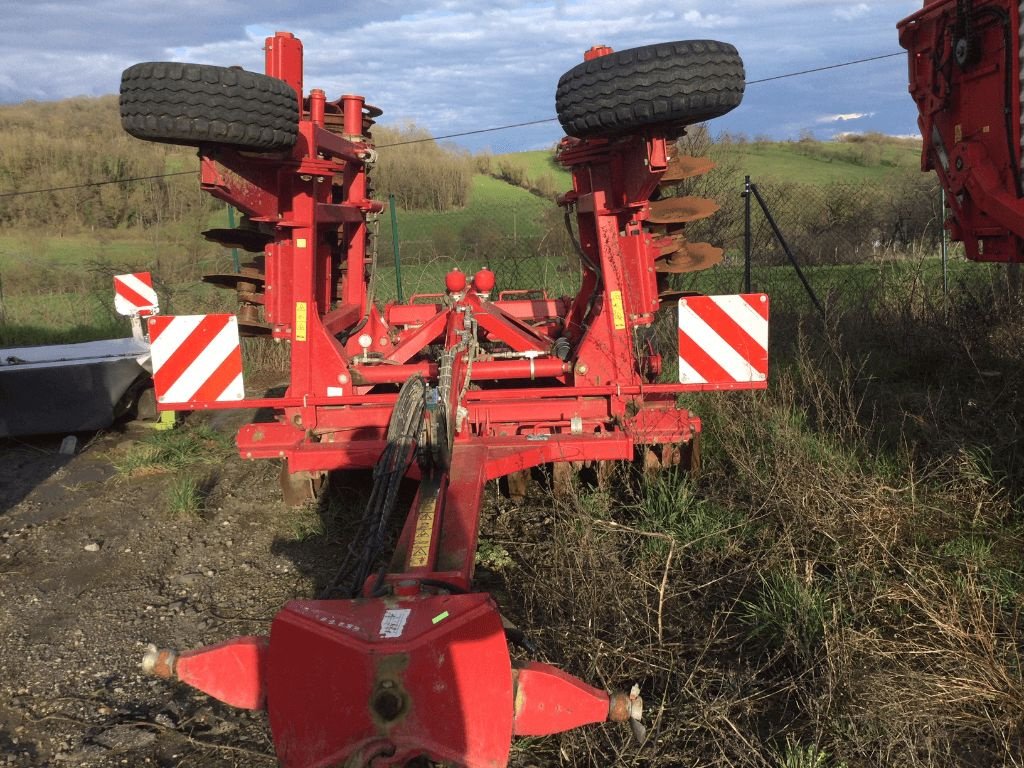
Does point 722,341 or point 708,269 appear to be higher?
point 708,269

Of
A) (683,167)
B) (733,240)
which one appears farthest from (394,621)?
(733,240)

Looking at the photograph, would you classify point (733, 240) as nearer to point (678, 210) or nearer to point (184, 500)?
point (678, 210)

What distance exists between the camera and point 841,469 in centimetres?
392

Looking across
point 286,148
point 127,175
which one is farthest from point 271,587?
point 127,175

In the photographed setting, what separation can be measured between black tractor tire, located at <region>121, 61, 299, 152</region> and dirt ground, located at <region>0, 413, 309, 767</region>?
1.99 metres

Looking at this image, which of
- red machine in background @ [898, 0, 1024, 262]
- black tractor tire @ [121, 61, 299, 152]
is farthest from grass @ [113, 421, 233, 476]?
red machine in background @ [898, 0, 1024, 262]

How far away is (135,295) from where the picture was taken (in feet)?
23.3

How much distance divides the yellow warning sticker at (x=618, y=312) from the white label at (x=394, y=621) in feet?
8.70

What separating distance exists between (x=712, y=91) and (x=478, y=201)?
16.0 meters

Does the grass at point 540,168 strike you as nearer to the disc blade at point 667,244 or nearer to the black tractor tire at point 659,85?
Answer: the disc blade at point 667,244

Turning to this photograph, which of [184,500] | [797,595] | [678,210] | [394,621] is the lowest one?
[184,500]

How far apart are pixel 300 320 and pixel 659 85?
7.03ft

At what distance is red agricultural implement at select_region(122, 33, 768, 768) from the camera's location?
1.88 m

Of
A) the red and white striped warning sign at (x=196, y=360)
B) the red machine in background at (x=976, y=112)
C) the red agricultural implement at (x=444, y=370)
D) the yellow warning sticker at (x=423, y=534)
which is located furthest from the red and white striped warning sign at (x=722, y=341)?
the red and white striped warning sign at (x=196, y=360)
